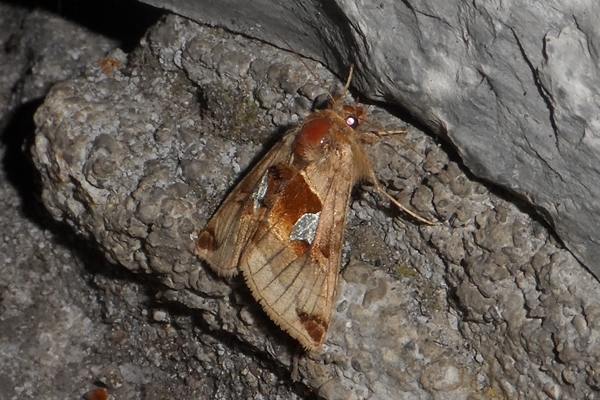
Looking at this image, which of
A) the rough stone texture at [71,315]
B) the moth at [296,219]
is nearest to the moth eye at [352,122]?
the moth at [296,219]

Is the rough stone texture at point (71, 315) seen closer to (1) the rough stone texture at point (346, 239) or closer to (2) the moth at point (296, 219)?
(1) the rough stone texture at point (346, 239)

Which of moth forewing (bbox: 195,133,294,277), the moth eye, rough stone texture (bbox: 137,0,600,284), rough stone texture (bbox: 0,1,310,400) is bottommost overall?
rough stone texture (bbox: 0,1,310,400)

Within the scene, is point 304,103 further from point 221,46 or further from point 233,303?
point 233,303

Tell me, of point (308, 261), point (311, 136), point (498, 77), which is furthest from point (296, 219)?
point (498, 77)

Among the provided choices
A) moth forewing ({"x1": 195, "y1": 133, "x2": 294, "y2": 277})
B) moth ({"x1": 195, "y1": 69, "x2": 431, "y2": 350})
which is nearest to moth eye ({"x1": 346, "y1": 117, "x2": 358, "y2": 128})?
moth ({"x1": 195, "y1": 69, "x2": 431, "y2": 350})

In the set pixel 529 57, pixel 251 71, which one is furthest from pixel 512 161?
pixel 251 71

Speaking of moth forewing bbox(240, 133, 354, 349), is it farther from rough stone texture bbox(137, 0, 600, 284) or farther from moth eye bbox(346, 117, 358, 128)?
rough stone texture bbox(137, 0, 600, 284)
